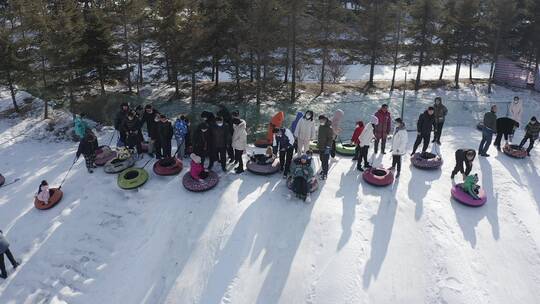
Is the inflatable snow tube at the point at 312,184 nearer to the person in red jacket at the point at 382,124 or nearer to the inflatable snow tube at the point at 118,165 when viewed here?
the person in red jacket at the point at 382,124

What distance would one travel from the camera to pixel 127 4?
2528cm

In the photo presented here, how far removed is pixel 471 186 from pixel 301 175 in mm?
4970

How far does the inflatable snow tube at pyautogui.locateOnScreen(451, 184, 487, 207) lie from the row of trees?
1584cm

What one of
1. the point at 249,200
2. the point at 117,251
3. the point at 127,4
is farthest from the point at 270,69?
the point at 117,251

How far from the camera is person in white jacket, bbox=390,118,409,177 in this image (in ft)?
38.3

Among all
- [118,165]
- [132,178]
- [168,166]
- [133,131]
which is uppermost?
[133,131]

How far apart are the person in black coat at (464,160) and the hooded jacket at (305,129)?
4534 mm

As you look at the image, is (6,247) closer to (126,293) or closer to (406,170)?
(126,293)

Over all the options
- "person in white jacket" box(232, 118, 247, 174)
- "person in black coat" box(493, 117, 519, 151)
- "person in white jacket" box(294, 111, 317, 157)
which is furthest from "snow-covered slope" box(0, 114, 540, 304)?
"person in black coat" box(493, 117, 519, 151)

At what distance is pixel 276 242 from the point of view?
10.0 m

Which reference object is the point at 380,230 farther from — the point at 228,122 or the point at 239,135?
the point at 228,122

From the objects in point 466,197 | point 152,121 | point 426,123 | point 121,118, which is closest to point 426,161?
point 426,123

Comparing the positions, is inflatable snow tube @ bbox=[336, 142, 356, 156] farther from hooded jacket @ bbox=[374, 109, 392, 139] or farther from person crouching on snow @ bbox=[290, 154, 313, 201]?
person crouching on snow @ bbox=[290, 154, 313, 201]

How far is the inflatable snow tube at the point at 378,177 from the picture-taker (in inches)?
474
